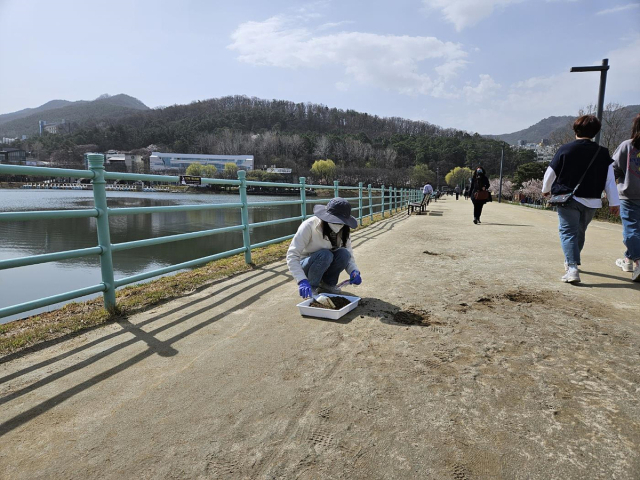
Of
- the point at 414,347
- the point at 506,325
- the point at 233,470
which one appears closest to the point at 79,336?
the point at 233,470

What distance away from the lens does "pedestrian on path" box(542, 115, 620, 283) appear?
3730 mm

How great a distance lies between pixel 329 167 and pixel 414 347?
355 feet

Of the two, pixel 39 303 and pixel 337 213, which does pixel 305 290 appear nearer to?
pixel 337 213

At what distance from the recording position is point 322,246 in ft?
10.9

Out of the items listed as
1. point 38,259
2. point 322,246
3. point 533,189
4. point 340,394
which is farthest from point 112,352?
point 533,189

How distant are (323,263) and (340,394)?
156 cm

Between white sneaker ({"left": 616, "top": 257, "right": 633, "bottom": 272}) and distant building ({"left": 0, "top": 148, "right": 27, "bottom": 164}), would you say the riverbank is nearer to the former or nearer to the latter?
white sneaker ({"left": 616, "top": 257, "right": 633, "bottom": 272})

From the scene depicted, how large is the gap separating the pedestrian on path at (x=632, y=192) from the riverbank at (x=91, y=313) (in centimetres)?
414

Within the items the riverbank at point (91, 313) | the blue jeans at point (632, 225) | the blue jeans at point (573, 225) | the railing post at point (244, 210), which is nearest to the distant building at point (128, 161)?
the railing post at point (244, 210)

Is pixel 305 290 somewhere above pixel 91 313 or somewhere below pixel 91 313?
above

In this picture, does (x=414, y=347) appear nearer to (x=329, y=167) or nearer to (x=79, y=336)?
(x=79, y=336)

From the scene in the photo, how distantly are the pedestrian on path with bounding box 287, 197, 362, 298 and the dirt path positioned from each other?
360 mm

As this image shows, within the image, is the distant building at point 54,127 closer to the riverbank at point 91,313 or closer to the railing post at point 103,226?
the riverbank at point 91,313

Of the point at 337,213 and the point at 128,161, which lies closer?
the point at 337,213
